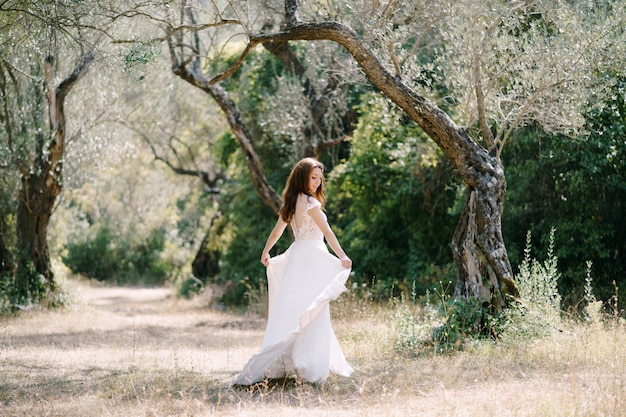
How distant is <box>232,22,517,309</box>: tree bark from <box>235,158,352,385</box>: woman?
76.7 inches

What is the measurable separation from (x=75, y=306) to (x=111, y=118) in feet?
15.2

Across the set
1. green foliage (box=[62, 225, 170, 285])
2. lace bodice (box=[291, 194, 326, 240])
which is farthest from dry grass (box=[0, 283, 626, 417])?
green foliage (box=[62, 225, 170, 285])

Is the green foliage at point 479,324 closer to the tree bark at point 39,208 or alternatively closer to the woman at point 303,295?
the woman at point 303,295

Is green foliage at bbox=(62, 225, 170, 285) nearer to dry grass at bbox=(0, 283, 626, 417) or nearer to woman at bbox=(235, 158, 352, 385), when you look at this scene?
dry grass at bbox=(0, 283, 626, 417)

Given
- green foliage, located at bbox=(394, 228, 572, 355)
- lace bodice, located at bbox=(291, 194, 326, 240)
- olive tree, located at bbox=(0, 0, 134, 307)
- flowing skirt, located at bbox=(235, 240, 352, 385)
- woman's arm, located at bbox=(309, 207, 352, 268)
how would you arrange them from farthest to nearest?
1. olive tree, located at bbox=(0, 0, 134, 307)
2. green foliage, located at bbox=(394, 228, 572, 355)
3. lace bodice, located at bbox=(291, 194, 326, 240)
4. woman's arm, located at bbox=(309, 207, 352, 268)
5. flowing skirt, located at bbox=(235, 240, 352, 385)

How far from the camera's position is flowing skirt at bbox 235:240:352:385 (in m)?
5.99

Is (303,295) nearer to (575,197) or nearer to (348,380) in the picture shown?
(348,380)

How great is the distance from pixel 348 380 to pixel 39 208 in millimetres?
9771

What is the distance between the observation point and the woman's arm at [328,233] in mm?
6238

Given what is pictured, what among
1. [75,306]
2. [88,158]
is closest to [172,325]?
[75,306]

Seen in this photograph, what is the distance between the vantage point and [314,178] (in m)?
6.53

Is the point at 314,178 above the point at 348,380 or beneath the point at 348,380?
above

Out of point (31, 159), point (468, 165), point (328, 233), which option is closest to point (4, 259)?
point (31, 159)

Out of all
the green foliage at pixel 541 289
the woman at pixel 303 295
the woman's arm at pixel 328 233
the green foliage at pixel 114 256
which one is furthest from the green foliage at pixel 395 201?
the green foliage at pixel 114 256
